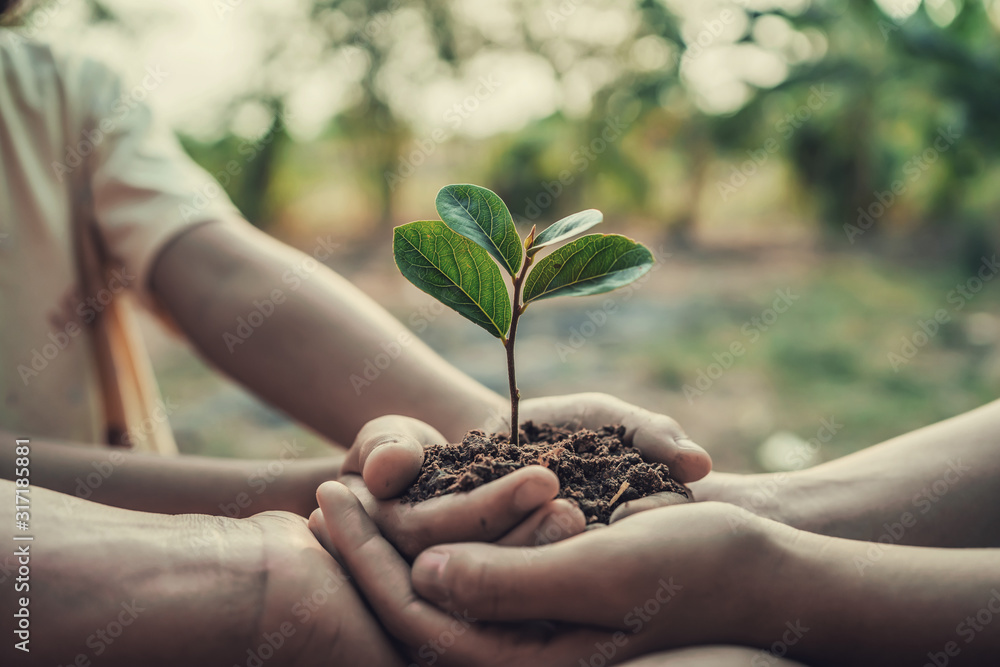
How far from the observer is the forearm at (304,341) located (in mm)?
1439

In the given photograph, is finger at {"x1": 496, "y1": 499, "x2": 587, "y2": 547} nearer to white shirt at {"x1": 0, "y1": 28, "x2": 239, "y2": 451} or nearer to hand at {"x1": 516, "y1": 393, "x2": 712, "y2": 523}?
hand at {"x1": 516, "y1": 393, "x2": 712, "y2": 523}

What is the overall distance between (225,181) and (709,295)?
4.44m

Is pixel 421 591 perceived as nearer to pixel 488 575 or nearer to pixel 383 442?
pixel 488 575

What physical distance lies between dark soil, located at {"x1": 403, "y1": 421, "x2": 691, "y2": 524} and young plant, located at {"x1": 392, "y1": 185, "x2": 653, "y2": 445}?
0.31 feet

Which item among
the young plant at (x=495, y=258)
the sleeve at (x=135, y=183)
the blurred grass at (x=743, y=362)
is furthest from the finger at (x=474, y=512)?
the blurred grass at (x=743, y=362)

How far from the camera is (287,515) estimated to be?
1.06 m

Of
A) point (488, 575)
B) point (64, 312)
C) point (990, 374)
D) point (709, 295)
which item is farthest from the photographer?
point (709, 295)

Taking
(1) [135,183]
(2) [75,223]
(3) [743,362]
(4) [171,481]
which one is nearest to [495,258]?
(4) [171,481]

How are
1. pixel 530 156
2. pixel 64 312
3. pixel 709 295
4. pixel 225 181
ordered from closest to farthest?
pixel 64 312
pixel 709 295
pixel 225 181
pixel 530 156

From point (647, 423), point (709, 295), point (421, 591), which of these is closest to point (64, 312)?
point (421, 591)

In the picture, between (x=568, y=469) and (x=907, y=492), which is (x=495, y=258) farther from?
(x=907, y=492)

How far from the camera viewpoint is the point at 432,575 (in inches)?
32.7

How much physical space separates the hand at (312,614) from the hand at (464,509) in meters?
0.10

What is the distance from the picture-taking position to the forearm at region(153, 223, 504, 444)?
4.72ft
